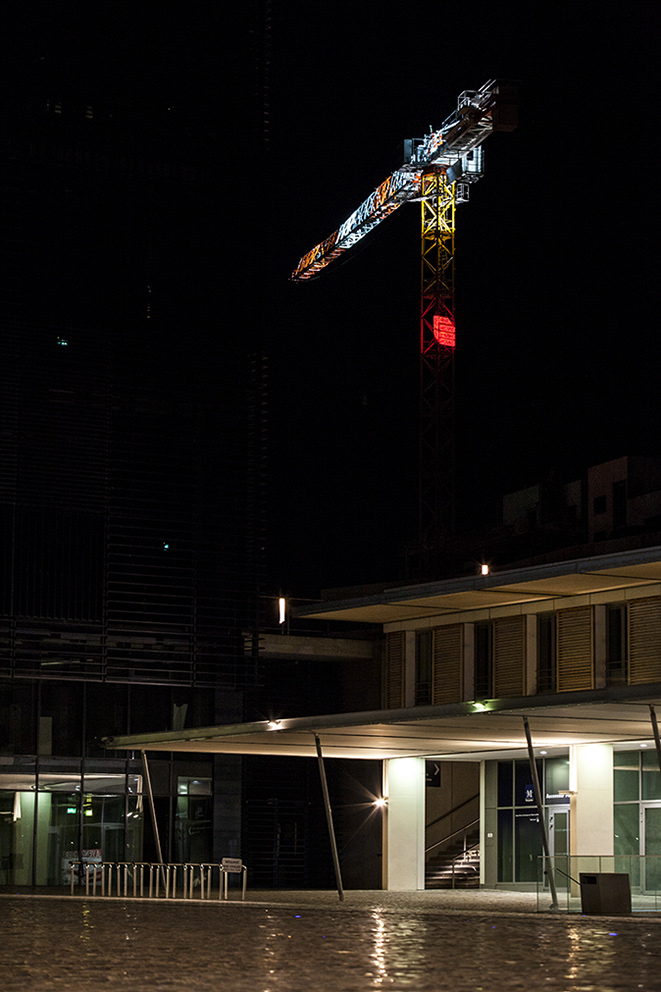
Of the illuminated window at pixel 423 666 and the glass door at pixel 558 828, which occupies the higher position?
the illuminated window at pixel 423 666

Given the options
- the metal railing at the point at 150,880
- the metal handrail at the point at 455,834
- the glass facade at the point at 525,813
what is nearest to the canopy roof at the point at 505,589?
the glass facade at the point at 525,813

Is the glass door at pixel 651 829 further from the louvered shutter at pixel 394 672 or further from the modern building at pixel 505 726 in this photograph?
the louvered shutter at pixel 394 672

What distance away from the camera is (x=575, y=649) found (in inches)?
1293

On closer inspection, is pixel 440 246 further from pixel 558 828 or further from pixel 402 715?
pixel 402 715

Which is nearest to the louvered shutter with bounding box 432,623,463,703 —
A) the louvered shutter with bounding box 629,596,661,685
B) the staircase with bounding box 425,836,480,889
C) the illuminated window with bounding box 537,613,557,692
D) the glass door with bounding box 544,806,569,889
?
the illuminated window with bounding box 537,613,557,692

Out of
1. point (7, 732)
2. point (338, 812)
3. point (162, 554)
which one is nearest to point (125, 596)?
point (162, 554)

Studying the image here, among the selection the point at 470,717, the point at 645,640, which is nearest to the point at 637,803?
the point at 645,640

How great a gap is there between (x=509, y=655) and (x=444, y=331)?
3653 cm

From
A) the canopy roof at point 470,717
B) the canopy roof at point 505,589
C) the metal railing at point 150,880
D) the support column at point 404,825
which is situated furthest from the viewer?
the support column at point 404,825

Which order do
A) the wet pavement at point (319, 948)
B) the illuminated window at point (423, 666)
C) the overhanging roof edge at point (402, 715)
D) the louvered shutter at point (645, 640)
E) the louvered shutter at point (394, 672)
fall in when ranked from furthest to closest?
the louvered shutter at point (394, 672)
the illuminated window at point (423, 666)
the louvered shutter at point (645, 640)
the overhanging roof edge at point (402, 715)
the wet pavement at point (319, 948)

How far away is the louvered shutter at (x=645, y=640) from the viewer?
31031 mm

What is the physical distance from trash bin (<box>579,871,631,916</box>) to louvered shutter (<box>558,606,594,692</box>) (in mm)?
8698

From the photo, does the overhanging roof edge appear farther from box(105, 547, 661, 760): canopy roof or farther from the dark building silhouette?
the dark building silhouette

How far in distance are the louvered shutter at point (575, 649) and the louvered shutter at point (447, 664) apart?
10.8 ft
